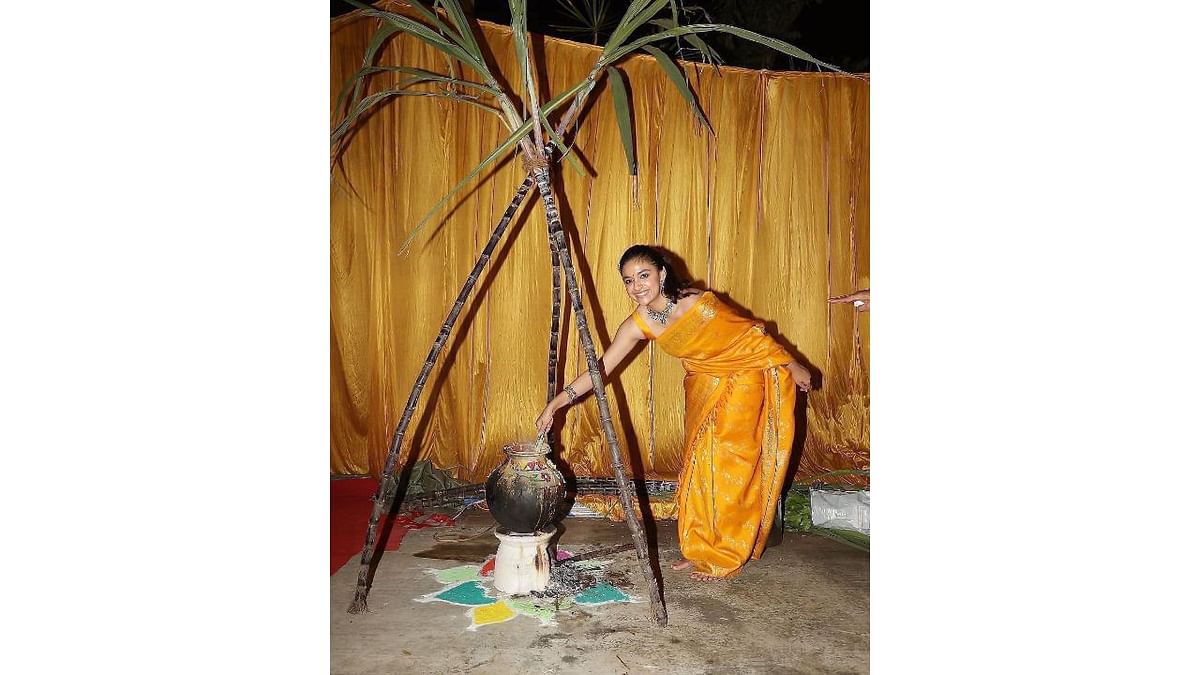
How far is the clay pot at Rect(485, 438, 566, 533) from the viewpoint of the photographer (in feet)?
8.77

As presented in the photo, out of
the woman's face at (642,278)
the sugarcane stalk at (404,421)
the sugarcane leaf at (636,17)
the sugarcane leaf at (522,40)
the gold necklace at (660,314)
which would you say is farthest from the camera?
the gold necklace at (660,314)

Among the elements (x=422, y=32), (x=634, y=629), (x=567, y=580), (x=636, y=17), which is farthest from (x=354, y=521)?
(x=636, y=17)

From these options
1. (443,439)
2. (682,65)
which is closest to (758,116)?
(682,65)

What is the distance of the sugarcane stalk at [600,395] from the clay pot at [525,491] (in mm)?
336

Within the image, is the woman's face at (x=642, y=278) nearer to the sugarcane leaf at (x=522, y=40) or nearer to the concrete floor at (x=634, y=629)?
the sugarcane leaf at (x=522, y=40)

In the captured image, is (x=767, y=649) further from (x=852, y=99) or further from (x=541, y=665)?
(x=852, y=99)

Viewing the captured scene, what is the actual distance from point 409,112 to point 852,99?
8.64 feet

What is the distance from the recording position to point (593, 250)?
4.52 m

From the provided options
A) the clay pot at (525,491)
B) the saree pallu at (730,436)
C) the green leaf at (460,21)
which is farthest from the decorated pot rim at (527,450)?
the green leaf at (460,21)

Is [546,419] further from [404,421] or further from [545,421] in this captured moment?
[404,421]

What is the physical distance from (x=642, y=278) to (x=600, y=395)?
758mm

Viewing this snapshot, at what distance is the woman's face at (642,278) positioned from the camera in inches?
119

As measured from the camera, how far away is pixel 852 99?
4648mm

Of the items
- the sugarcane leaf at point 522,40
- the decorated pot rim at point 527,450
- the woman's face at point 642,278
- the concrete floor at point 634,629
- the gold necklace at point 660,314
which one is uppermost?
the sugarcane leaf at point 522,40
